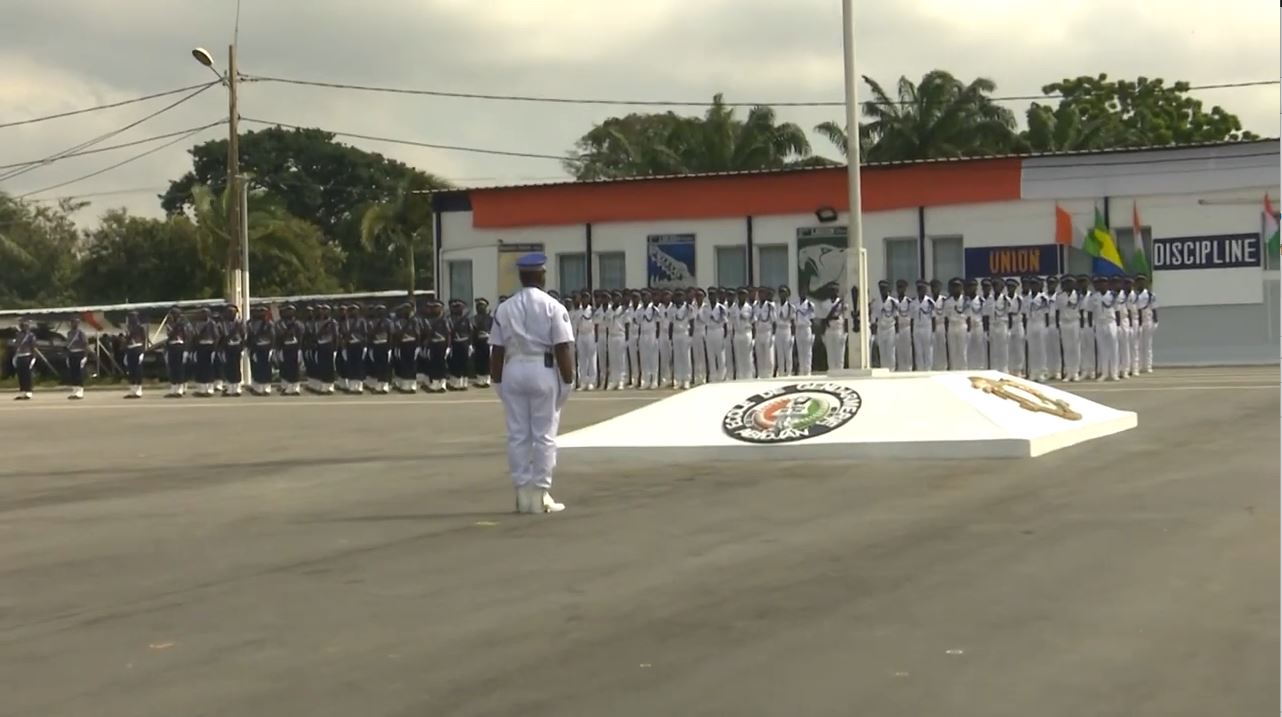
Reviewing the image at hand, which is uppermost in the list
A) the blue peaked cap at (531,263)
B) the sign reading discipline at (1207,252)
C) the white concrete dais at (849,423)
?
the sign reading discipline at (1207,252)

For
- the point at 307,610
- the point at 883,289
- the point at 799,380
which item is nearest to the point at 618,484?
the point at 799,380

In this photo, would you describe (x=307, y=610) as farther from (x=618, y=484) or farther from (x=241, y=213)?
(x=241, y=213)

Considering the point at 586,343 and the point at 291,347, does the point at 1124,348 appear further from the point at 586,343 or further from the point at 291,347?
the point at 291,347

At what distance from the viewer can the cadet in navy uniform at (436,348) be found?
3312 centimetres

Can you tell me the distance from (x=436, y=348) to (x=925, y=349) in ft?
31.5

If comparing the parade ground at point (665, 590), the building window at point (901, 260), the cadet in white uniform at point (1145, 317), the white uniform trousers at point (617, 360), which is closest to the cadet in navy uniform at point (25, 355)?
the white uniform trousers at point (617, 360)

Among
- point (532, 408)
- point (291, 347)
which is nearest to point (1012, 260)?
point (291, 347)

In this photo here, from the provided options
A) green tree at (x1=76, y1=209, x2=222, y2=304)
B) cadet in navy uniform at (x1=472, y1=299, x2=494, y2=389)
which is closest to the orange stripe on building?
cadet in navy uniform at (x1=472, y1=299, x2=494, y2=389)

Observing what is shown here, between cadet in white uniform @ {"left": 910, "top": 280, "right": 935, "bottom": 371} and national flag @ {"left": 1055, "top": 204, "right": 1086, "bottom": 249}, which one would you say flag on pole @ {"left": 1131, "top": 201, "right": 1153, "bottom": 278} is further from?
cadet in white uniform @ {"left": 910, "top": 280, "right": 935, "bottom": 371}

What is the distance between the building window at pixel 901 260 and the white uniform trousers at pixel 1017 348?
30.5 feet

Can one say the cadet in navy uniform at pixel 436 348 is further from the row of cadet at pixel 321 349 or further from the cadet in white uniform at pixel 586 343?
the cadet in white uniform at pixel 586 343

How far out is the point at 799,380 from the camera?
17500 millimetres

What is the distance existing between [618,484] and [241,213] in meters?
34.4

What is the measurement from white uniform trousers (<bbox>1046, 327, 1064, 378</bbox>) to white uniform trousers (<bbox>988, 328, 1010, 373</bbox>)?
2.26ft
